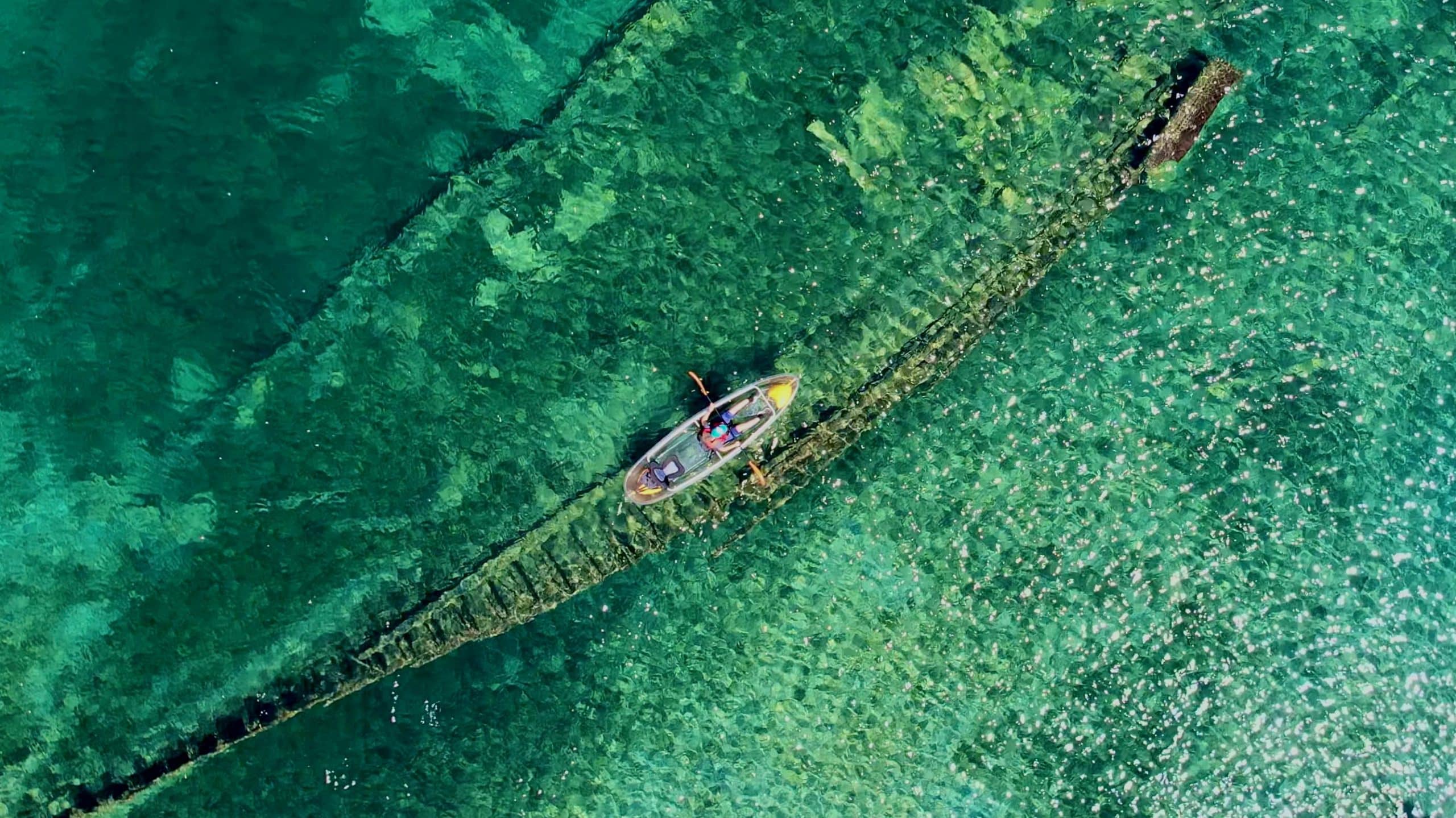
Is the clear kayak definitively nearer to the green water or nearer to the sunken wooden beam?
the green water

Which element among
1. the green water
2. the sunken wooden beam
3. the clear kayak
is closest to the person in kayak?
the clear kayak

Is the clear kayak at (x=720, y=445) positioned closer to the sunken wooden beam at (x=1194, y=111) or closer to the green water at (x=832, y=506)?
the green water at (x=832, y=506)

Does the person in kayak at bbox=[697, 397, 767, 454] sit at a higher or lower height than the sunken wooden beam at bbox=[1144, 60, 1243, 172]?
lower

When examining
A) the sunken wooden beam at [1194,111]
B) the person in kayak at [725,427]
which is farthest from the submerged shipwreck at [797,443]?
the person in kayak at [725,427]

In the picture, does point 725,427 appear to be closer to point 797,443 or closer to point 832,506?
point 797,443

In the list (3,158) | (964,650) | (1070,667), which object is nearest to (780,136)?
(964,650)

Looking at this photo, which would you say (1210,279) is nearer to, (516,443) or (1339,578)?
(1339,578)

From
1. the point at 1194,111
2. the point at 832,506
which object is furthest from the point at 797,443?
the point at 1194,111
